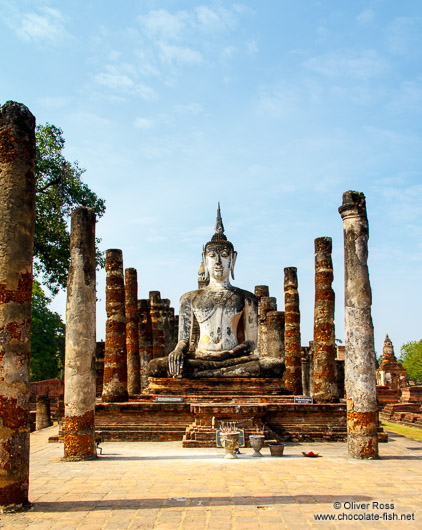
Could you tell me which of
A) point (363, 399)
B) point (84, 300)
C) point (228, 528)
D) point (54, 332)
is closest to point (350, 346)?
point (363, 399)

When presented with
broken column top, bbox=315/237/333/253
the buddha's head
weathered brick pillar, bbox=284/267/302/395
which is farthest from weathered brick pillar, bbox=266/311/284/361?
broken column top, bbox=315/237/333/253

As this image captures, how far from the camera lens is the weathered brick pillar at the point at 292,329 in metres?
18.2

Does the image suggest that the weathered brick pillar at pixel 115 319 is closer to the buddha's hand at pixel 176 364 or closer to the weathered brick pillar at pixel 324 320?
the buddha's hand at pixel 176 364

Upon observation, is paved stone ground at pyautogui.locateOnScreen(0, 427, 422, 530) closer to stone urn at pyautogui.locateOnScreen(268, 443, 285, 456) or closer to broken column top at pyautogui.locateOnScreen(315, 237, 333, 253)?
stone urn at pyautogui.locateOnScreen(268, 443, 285, 456)

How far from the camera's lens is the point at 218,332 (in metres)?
16.1

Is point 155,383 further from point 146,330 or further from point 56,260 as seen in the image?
point 56,260

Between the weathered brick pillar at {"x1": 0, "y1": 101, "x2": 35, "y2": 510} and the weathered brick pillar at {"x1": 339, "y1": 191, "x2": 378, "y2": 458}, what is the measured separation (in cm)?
535

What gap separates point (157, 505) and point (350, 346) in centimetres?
482

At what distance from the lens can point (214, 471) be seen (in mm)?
8117

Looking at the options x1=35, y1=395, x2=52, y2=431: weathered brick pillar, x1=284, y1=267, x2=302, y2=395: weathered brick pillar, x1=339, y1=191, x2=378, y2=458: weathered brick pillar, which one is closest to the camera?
x1=339, y1=191, x2=378, y2=458: weathered brick pillar

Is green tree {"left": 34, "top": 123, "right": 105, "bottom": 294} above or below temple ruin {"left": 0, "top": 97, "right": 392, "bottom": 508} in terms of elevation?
above

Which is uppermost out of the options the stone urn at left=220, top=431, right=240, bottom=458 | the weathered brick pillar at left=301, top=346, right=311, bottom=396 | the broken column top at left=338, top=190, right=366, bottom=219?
the broken column top at left=338, top=190, right=366, bottom=219

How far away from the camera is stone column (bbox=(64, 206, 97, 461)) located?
31.0 ft

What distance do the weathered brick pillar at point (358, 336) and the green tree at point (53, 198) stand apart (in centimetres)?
1371
